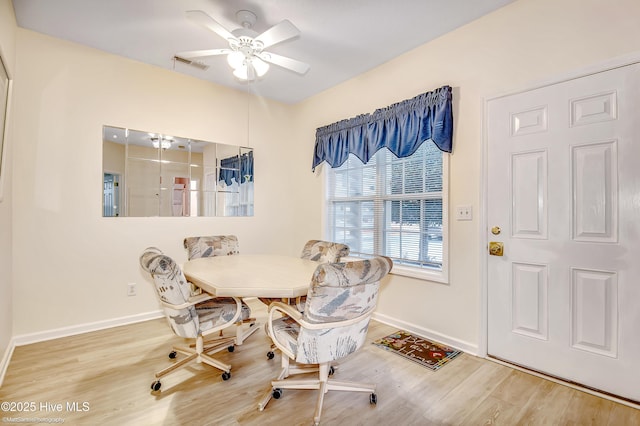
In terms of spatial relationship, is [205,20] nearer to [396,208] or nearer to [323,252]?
[323,252]

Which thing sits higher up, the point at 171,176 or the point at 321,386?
the point at 171,176

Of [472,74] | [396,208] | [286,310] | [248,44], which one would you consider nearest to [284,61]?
[248,44]

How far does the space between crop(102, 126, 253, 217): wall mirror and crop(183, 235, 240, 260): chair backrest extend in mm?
576

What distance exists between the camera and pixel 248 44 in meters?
2.20

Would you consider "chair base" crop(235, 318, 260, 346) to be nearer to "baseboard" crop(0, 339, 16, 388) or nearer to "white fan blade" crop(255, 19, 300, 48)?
"baseboard" crop(0, 339, 16, 388)

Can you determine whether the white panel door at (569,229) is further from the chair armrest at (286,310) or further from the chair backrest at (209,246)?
the chair backrest at (209,246)

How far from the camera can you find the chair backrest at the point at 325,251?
2.64m

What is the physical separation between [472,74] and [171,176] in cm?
311

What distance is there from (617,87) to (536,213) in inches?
34.5

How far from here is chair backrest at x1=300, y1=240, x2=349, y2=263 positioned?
2.64m

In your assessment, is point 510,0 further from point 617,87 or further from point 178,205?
point 178,205

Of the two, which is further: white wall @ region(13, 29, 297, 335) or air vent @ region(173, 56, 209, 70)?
air vent @ region(173, 56, 209, 70)

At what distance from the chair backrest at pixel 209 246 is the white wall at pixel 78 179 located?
509 millimetres

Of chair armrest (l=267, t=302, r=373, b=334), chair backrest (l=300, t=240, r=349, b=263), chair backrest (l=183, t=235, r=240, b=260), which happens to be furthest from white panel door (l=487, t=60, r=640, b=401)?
chair backrest (l=183, t=235, r=240, b=260)
